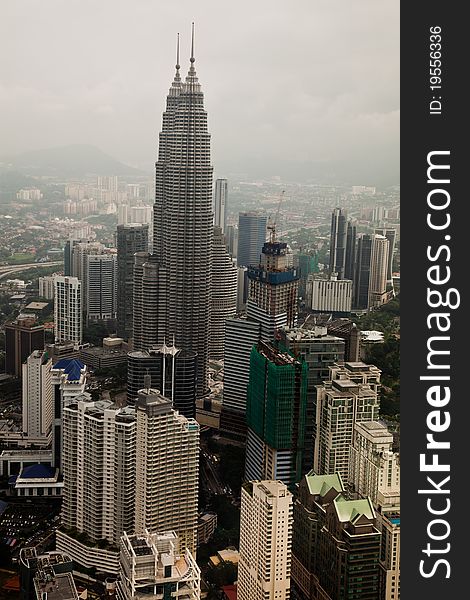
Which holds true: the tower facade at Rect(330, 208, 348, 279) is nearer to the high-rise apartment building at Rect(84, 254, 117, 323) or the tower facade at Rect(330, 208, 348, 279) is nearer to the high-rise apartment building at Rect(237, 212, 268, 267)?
the high-rise apartment building at Rect(237, 212, 268, 267)

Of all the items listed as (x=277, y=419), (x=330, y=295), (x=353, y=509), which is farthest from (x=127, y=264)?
(x=353, y=509)

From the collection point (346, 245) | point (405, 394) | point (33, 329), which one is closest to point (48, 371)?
point (33, 329)

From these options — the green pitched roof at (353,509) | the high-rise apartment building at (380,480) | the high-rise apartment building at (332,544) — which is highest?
the high-rise apartment building at (380,480)

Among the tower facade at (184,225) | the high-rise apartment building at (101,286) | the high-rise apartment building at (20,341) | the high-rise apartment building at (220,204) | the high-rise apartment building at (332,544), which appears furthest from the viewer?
the high-rise apartment building at (101,286)

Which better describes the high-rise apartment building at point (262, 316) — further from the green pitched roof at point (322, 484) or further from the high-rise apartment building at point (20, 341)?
the green pitched roof at point (322, 484)

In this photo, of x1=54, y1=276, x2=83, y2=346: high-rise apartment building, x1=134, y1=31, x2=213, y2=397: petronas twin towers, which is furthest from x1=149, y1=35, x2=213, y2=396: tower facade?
→ x1=54, y1=276, x2=83, y2=346: high-rise apartment building

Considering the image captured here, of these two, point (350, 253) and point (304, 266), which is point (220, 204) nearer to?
point (304, 266)

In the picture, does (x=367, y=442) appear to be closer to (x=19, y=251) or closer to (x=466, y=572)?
(x=466, y=572)

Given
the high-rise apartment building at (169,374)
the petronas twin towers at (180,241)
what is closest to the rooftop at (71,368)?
the high-rise apartment building at (169,374)
